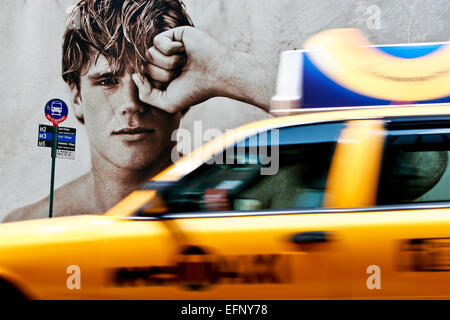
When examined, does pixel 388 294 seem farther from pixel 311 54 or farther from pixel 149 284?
pixel 311 54

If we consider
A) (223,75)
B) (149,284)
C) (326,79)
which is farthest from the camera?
(223,75)

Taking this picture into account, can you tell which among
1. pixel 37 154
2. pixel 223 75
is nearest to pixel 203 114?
pixel 223 75

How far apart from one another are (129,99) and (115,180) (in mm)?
1816

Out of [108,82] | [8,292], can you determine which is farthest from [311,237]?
[108,82]

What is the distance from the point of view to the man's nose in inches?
485

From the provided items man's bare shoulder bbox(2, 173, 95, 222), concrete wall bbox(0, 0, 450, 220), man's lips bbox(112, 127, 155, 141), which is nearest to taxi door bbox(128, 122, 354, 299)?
concrete wall bbox(0, 0, 450, 220)

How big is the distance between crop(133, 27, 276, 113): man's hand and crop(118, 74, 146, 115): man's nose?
0.38 feet

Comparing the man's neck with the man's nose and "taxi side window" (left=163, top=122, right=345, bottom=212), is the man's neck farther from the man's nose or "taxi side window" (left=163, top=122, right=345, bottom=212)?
A: "taxi side window" (left=163, top=122, right=345, bottom=212)

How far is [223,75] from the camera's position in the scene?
1211 cm

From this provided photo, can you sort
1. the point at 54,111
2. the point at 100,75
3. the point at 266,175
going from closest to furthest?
1. the point at 266,175
2. the point at 54,111
3. the point at 100,75

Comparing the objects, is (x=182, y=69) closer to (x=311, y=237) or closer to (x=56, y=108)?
(x=56, y=108)

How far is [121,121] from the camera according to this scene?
488 inches

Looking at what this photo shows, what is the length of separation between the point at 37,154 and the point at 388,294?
1146cm

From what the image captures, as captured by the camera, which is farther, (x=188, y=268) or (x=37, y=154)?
(x=37, y=154)
